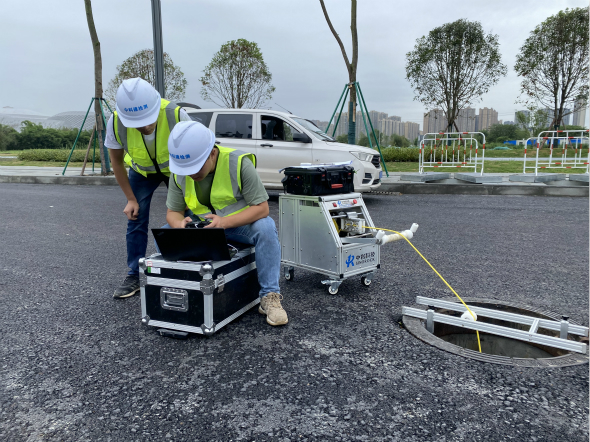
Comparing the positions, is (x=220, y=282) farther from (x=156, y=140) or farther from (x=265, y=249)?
(x=156, y=140)

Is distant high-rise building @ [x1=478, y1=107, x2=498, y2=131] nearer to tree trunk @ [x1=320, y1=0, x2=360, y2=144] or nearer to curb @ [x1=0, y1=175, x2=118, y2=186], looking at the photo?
tree trunk @ [x1=320, y1=0, x2=360, y2=144]

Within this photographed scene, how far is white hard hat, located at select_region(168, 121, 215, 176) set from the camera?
262cm

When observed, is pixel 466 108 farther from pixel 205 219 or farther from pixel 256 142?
pixel 205 219

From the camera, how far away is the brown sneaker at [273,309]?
2.80m

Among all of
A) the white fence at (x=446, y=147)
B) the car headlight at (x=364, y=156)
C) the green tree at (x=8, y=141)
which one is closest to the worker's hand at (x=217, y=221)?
the car headlight at (x=364, y=156)

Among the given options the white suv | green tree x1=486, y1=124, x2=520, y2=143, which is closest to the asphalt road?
the white suv

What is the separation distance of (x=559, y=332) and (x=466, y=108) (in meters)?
26.1

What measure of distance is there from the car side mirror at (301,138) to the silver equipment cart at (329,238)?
476cm

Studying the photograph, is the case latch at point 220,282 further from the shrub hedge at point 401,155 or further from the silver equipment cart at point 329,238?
the shrub hedge at point 401,155

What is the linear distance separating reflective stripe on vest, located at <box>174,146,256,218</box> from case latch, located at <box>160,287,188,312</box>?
0.58m

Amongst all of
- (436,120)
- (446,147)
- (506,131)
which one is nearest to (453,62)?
(436,120)

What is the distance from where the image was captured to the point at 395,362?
2.32 m

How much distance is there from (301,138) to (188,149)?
589cm

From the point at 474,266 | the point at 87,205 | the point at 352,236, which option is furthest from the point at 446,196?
the point at 87,205
